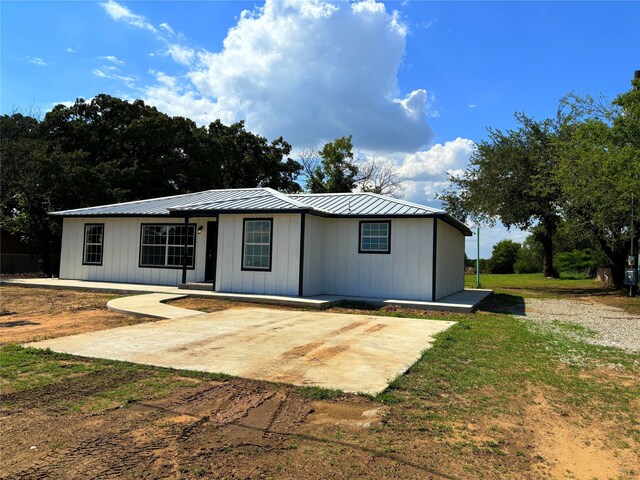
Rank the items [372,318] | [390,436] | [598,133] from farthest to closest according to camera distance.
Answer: [598,133] → [372,318] → [390,436]

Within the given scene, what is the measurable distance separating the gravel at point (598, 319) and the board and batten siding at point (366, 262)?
3117 mm

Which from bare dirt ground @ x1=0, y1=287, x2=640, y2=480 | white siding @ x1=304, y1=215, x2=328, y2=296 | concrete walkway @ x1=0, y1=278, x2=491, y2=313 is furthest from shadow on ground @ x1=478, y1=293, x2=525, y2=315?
bare dirt ground @ x1=0, y1=287, x2=640, y2=480

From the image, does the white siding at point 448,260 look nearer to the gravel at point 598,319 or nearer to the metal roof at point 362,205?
the metal roof at point 362,205

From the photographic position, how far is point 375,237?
13609 millimetres

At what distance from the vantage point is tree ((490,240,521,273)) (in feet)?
131

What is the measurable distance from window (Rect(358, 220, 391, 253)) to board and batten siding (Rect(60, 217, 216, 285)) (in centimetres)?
490

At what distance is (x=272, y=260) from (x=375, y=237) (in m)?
3.10

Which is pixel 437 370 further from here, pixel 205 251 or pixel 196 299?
pixel 205 251

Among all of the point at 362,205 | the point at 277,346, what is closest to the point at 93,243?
the point at 362,205

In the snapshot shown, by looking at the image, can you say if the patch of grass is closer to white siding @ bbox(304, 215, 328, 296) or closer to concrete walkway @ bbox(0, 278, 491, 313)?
concrete walkway @ bbox(0, 278, 491, 313)

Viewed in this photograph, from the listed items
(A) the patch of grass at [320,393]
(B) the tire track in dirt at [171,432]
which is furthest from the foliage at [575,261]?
(B) the tire track in dirt at [171,432]

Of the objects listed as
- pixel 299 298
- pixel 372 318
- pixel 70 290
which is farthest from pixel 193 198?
pixel 372 318

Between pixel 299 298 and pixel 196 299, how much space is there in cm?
285

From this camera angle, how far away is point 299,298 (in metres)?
12.3
